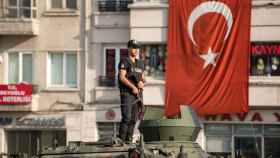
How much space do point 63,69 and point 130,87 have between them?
27517 mm

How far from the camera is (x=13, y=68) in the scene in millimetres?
44719

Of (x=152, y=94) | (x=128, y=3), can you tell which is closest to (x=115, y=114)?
(x=152, y=94)

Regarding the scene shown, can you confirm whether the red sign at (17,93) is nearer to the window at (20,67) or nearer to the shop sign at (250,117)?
the window at (20,67)

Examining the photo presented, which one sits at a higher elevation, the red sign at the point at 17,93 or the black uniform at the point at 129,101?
the black uniform at the point at 129,101

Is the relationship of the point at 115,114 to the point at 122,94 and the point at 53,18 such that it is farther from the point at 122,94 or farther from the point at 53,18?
the point at 122,94

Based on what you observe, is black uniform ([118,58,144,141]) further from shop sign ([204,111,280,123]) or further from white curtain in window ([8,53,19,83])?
white curtain in window ([8,53,19,83])

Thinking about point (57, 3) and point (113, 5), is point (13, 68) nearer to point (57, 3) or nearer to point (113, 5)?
point (57, 3)

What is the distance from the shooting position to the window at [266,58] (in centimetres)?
4156

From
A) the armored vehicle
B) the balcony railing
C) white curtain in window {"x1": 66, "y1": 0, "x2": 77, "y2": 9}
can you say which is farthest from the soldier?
white curtain in window {"x1": 66, "y1": 0, "x2": 77, "y2": 9}

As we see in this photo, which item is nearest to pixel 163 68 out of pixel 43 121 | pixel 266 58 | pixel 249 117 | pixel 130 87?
pixel 249 117

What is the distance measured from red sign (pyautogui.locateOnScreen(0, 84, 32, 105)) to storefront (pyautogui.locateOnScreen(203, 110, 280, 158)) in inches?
304

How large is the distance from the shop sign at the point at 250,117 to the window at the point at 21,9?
8811 mm

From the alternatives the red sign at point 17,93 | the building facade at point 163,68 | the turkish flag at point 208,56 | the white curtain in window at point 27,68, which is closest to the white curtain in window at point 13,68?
the white curtain in window at point 27,68

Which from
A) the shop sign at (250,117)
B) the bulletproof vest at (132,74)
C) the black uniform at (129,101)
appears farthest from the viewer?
the shop sign at (250,117)
